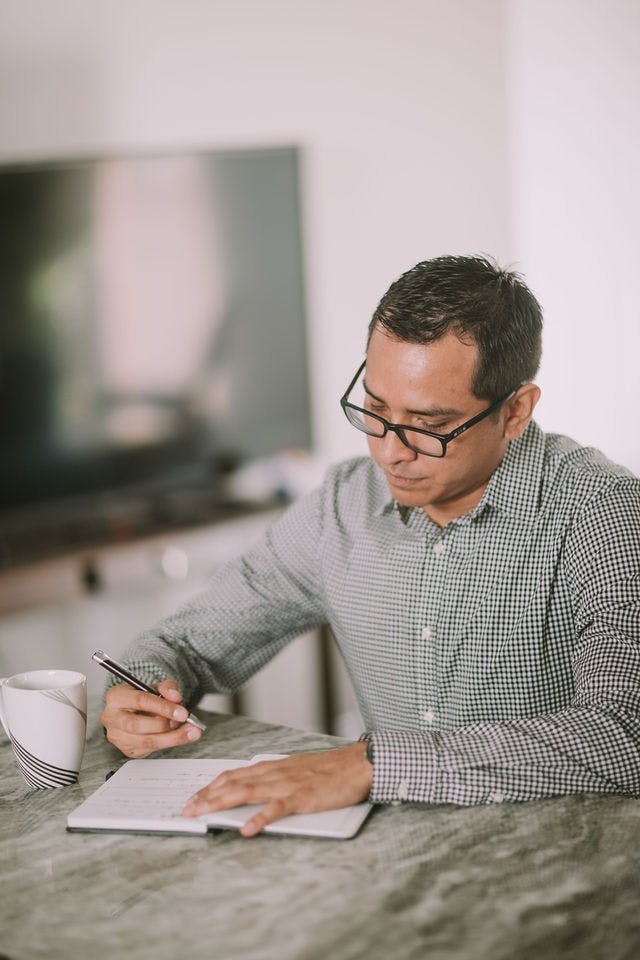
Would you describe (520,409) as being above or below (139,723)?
above

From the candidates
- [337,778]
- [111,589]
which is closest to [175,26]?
[111,589]

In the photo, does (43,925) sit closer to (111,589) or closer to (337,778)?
(337,778)

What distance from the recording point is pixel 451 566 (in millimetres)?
1523

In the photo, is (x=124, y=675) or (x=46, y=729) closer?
(x=46, y=729)

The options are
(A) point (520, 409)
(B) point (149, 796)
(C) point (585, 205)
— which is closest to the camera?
(B) point (149, 796)

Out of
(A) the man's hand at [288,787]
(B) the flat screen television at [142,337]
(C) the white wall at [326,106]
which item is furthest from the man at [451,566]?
(C) the white wall at [326,106]

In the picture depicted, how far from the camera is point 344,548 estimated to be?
1648 mm

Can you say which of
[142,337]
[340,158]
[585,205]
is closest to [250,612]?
[142,337]

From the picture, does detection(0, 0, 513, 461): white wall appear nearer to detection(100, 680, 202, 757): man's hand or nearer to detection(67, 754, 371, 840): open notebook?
detection(100, 680, 202, 757): man's hand

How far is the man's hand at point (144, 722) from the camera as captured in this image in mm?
1298

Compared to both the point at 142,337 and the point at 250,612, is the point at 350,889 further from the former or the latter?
the point at 142,337

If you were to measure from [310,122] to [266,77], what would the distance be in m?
0.21

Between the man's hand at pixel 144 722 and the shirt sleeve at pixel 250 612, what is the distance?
210 mm

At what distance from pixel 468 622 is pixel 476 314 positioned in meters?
0.43
